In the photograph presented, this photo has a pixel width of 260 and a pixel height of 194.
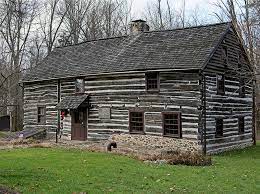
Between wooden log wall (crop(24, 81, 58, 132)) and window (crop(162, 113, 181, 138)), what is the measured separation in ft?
32.0

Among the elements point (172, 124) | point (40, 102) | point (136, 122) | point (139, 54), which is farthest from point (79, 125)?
point (172, 124)

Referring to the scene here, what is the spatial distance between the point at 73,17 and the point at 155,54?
2962 centimetres

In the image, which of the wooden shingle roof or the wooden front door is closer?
the wooden shingle roof

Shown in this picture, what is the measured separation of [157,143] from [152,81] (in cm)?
370

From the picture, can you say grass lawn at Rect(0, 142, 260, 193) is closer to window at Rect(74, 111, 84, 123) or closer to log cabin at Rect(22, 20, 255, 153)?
log cabin at Rect(22, 20, 255, 153)

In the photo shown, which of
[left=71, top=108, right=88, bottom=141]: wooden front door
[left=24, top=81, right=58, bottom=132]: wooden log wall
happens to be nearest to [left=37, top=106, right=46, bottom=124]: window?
[left=24, top=81, right=58, bottom=132]: wooden log wall

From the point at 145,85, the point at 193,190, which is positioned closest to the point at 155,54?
the point at 145,85

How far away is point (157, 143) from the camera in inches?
939

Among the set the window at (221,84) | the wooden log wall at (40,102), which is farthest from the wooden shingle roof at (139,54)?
the window at (221,84)

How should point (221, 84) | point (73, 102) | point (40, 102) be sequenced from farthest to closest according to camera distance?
point (40, 102) < point (73, 102) < point (221, 84)

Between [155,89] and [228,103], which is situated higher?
[155,89]

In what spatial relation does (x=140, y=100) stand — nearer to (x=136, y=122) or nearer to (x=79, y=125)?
(x=136, y=122)

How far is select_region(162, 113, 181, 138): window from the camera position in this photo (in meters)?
23.1

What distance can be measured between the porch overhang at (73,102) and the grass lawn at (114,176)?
26.7 feet
